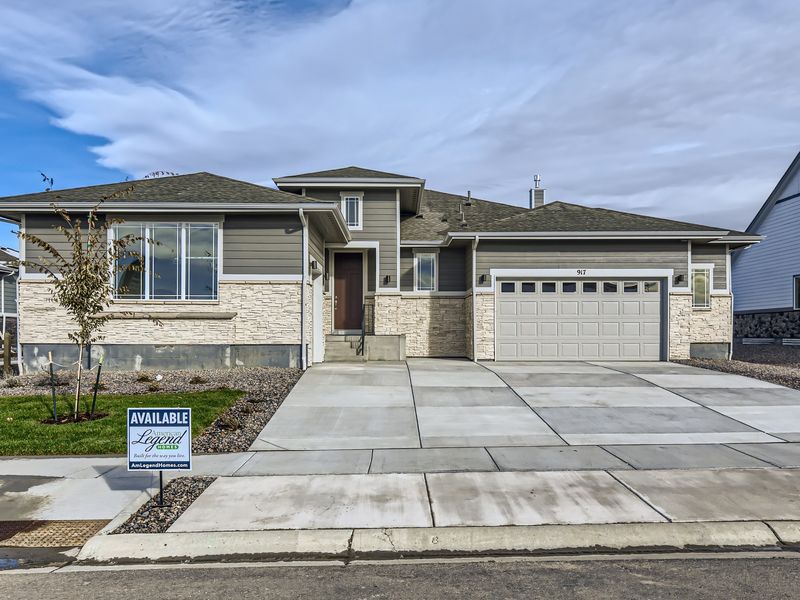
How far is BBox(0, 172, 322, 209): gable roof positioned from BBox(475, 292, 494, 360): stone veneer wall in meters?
5.86

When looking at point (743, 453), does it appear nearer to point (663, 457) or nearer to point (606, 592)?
point (663, 457)

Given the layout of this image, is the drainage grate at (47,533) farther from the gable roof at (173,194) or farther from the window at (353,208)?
the window at (353,208)

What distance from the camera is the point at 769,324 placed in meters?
26.3

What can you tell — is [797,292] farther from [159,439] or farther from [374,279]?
[159,439]

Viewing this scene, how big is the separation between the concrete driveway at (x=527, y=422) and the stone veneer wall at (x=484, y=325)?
8.44ft

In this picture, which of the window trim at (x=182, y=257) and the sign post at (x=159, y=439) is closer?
the sign post at (x=159, y=439)

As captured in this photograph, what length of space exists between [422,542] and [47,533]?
352 cm

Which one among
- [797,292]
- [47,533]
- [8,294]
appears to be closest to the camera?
[47,533]

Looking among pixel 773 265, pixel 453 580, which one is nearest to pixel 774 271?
pixel 773 265

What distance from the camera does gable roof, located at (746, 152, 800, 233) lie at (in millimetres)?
24922

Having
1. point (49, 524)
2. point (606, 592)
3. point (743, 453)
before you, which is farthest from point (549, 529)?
point (49, 524)

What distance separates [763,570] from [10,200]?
16.7 metres

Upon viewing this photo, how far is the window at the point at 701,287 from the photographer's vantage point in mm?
20094

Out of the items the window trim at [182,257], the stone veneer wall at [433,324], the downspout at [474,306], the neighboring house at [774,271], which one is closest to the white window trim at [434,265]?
the stone veneer wall at [433,324]
